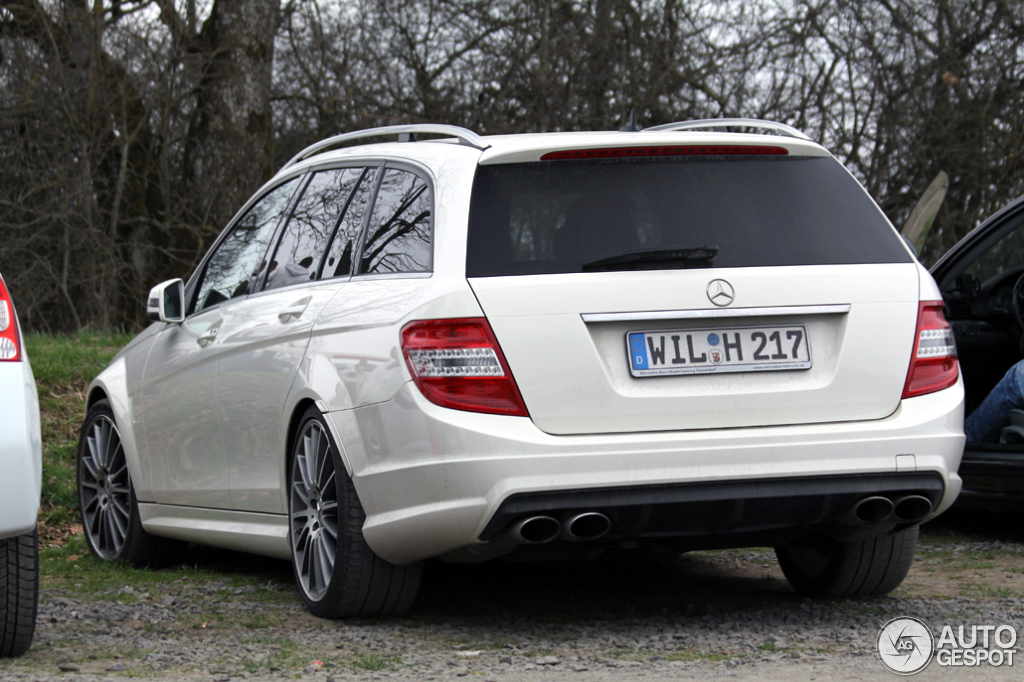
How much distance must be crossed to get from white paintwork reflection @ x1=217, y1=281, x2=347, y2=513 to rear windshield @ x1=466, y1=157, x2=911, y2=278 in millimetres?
779

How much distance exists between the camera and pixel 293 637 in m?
4.43

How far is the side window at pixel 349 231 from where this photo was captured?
4.88 m

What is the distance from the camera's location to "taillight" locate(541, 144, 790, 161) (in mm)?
4395

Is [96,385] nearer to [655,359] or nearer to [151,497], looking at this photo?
[151,497]

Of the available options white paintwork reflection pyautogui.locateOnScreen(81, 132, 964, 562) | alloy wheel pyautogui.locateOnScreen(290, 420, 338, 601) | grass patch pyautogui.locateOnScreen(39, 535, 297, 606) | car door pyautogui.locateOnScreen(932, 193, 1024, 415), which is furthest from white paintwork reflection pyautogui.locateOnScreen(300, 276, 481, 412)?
car door pyautogui.locateOnScreen(932, 193, 1024, 415)

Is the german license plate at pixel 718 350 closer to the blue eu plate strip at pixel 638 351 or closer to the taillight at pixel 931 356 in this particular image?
the blue eu plate strip at pixel 638 351

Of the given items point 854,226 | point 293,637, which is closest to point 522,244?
point 854,226

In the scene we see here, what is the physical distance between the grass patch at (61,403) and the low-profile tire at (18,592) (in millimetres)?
3415

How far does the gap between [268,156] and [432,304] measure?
39.4 ft

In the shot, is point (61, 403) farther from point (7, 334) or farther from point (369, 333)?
point (369, 333)

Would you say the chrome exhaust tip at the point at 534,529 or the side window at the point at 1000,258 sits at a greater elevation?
the side window at the point at 1000,258

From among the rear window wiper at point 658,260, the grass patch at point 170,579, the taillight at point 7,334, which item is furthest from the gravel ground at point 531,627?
the rear window wiper at point 658,260

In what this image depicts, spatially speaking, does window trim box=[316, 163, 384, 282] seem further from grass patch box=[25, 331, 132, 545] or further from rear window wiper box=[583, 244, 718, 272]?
grass patch box=[25, 331, 132, 545]

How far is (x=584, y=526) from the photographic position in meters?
4.06
